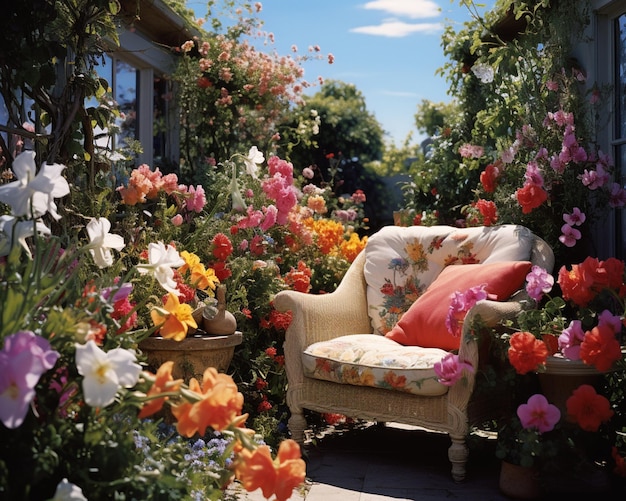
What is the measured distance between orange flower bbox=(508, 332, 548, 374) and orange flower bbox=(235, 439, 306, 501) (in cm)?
140

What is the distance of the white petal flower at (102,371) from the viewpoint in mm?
1424

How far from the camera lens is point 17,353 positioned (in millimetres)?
1346

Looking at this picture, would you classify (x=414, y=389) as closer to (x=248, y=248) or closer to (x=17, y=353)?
(x=248, y=248)

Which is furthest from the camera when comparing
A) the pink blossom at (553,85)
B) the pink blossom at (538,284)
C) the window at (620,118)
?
the pink blossom at (553,85)

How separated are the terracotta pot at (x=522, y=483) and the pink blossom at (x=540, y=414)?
0.65ft

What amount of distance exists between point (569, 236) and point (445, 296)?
2.09ft

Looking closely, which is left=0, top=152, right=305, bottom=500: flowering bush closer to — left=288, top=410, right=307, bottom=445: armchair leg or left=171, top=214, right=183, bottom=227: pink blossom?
left=288, top=410, right=307, bottom=445: armchair leg

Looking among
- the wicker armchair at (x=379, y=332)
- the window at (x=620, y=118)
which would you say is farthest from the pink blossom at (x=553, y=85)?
the wicker armchair at (x=379, y=332)

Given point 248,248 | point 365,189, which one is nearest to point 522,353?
point 248,248

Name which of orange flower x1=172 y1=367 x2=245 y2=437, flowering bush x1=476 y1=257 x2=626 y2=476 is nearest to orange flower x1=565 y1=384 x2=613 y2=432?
flowering bush x1=476 y1=257 x2=626 y2=476

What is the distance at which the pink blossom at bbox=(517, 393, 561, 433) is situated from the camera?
2715mm

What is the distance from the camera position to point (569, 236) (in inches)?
140

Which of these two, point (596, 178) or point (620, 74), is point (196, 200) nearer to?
point (596, 178)

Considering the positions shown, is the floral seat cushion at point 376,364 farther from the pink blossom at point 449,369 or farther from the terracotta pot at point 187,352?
the terracotta pot at point 187,352
